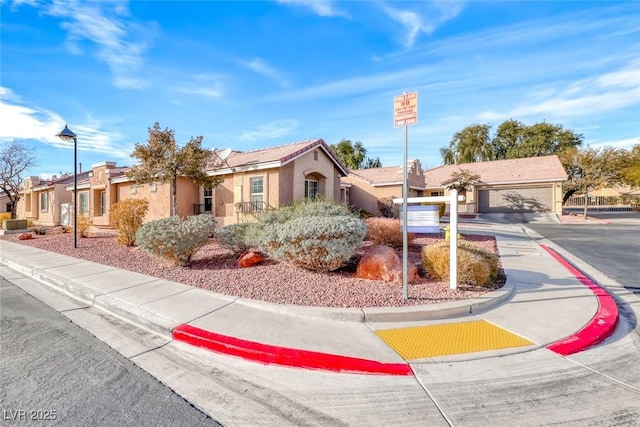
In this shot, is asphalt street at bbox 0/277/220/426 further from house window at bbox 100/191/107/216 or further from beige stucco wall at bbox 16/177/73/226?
beige stucco wall at bbox 16/177/73/226

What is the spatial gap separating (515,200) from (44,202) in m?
42.8

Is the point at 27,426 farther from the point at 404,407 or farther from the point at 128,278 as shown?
the point at 128,278

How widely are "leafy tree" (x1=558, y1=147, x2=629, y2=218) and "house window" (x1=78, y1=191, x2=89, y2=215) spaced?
38795 mm

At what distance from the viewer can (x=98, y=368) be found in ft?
11.9

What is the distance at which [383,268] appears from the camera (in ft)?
21.7

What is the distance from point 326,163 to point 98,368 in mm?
13864

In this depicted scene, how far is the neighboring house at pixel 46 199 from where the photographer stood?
85.1 feet

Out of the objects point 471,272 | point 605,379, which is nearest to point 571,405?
Answer: point 605,379

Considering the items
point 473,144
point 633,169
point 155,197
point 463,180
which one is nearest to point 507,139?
point 473,144

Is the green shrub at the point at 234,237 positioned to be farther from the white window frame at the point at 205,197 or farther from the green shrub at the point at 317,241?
the white window frame at the point at 205,197

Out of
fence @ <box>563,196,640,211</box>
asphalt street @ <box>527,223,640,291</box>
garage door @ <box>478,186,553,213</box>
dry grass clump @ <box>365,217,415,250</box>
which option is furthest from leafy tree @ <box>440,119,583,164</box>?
dry grass clump @ <box>365,217,415,250</box>

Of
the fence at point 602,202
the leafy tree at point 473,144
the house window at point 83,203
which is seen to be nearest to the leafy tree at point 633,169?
the fence at point 602,202

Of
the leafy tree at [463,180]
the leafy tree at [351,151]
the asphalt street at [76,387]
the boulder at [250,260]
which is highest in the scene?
the leafy tree at [351,151]

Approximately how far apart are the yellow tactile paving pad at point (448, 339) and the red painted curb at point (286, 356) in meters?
0.41
